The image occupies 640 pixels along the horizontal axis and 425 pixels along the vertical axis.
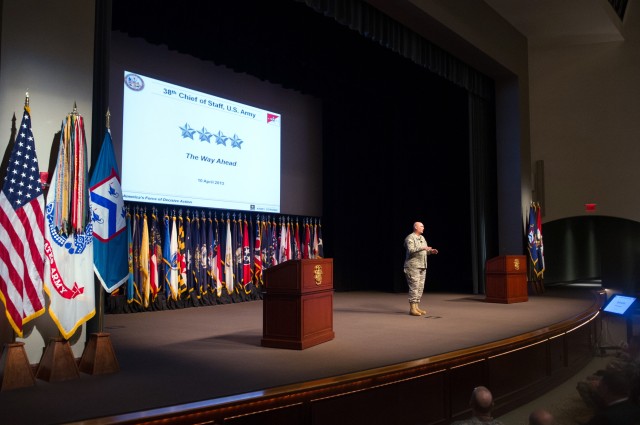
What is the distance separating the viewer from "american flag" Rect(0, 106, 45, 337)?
3.68m

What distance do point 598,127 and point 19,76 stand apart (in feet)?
36.8

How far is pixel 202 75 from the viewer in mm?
8945

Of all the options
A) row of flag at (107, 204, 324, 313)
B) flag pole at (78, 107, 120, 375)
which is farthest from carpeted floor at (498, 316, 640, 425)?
row of flag at (107, 204, 324, 313)

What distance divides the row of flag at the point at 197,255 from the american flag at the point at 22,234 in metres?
3.28

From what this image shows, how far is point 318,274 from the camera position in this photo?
524 cm

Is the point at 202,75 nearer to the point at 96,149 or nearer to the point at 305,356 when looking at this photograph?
the point at 96,149

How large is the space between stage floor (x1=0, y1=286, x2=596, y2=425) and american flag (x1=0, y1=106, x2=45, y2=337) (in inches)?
21.6

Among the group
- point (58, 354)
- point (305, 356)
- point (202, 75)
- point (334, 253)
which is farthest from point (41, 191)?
point (334, 253)

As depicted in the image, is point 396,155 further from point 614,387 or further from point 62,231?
point 614,387

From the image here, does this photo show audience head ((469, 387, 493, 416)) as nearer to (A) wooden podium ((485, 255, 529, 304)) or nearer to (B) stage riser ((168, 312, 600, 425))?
(B) stage riser ((168, 312, 600, 425))

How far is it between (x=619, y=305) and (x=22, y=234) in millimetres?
5165

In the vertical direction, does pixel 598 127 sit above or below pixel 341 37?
below

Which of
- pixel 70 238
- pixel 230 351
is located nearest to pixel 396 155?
pixel 230 351

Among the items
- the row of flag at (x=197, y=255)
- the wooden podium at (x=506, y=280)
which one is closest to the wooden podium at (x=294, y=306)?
the row of flag at (x=197, y=255)
